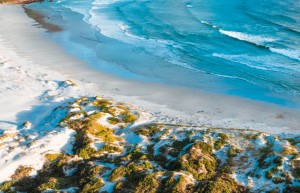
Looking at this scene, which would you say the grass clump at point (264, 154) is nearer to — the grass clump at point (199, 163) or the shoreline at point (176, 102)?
the grass clump at point (199, 163)

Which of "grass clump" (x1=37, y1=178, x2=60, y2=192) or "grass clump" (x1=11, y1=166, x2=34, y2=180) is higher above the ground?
"grass clump" (x1=37, y1=178, x2=60, y2=192)

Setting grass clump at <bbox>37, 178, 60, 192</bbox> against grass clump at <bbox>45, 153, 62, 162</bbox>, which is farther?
grass clump at <bbox>45, 153, 62, 162</bbox>

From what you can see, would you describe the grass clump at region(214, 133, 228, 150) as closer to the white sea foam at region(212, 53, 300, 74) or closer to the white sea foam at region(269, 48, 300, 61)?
A: the white sea foam at region(212, 53, 300, 74)

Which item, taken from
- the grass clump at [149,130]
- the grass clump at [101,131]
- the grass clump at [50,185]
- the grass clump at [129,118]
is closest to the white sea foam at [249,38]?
the grass clump at [129,118]

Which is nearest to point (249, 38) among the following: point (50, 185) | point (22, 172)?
point (22, 172)

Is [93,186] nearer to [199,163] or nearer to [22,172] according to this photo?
[22,172]

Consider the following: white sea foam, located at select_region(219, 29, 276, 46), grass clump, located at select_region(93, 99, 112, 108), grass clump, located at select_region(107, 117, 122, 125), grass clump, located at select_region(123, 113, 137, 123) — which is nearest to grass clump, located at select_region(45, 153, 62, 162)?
grass clump, located at select_region(107, 117, 122, 125)

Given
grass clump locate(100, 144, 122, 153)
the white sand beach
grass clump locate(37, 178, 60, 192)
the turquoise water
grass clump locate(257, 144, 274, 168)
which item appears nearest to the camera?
grass clump locate(37, 178, 60, 192)
